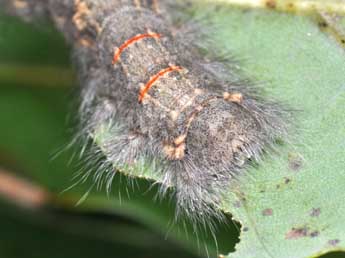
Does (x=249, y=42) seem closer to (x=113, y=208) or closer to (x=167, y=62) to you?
(x=167, y=62)

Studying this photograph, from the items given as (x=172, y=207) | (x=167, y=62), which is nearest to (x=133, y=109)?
(x=167, y=62)

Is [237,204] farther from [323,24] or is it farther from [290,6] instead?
[290,6]

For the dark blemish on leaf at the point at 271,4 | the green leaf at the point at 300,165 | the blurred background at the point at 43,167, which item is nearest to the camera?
the green leaf at the point at 300,165

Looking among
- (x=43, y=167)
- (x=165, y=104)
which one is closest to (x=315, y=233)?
(x=165, y=104)

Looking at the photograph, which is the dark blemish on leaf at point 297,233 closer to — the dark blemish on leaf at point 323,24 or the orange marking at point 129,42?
the dark blemish on leaf at point 323,24

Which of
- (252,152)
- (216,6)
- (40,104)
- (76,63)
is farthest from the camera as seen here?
(40,104)

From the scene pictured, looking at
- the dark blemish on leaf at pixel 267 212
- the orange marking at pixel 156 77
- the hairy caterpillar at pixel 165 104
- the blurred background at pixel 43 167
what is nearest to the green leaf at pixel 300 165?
the dark blemish on leaf at pixel 267 212
